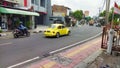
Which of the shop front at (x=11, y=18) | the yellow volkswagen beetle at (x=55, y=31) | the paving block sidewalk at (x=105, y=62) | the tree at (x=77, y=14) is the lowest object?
the paving block sidewalk at (x=105, y=62)

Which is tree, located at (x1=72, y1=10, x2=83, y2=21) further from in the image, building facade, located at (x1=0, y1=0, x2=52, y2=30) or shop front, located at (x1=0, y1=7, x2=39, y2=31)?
shop front, located at (x1=0, y1=7, x2=39, y2=31)

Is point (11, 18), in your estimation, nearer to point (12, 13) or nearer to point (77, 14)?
point (12, 13)

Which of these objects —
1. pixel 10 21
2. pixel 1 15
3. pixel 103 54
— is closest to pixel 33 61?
pixel 103 54

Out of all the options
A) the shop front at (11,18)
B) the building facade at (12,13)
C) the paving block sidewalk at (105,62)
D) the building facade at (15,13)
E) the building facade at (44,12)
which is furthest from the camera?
the building facade at (44,12)

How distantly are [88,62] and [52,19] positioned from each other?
4773 cm

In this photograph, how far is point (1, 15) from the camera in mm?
30953

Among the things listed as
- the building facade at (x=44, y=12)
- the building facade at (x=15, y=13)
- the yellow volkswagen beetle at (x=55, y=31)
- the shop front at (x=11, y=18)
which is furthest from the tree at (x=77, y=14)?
the yellow volkswagen beetle at (x=55, y=31)

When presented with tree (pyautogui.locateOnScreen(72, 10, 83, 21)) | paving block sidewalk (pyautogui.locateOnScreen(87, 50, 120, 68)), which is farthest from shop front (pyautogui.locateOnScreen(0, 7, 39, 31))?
tree (pyautogui.locateOnScreen(72, 10, 83, 21))

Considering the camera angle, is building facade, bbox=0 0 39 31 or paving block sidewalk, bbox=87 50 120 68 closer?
paving block sidewalk, bbox=87 50 120 68

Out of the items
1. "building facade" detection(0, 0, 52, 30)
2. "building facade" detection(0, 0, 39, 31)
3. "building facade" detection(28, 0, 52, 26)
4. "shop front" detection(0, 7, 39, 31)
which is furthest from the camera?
"building facade" detection(28, 0, 52, 26)

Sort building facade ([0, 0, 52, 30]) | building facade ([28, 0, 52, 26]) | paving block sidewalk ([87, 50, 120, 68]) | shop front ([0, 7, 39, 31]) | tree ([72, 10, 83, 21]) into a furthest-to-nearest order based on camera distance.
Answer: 1. tree ([72, 10, 83, 21])
2. building facade ([28, 0, 52, 26])
3. building facade ([0, 0, 52, 30])
4. shop front ([0, 7, 39, 31])
5. paving block sidewalk ([87, 50, 120, 68])

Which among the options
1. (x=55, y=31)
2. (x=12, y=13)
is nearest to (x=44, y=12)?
(x=12, y=13)

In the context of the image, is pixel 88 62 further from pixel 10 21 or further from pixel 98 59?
pixel 10 21

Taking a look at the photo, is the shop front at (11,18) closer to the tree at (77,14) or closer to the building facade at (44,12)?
the building facade at (44,12)
